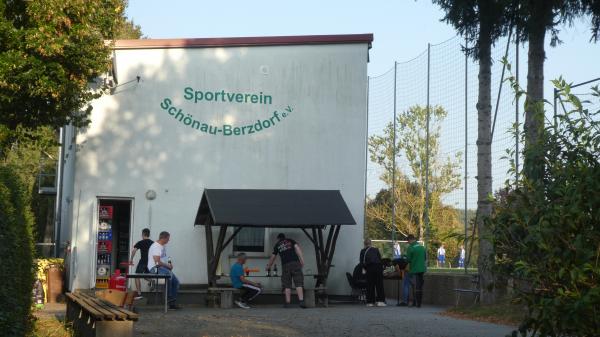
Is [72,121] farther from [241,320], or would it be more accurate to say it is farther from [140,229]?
[241,320]

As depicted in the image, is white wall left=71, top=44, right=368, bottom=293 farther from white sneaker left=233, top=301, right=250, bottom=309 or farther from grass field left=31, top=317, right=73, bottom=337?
grass field left=31, top=317, right=73, bottom=337

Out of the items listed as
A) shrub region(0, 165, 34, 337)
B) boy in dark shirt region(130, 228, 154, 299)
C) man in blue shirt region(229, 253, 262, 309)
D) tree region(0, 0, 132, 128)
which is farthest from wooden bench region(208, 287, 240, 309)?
shrub region(0, 165, 34, 337)

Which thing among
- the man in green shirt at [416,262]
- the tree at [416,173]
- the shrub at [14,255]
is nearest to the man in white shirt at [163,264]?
the man in green shirt at [416,262]

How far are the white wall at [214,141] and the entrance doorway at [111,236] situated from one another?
0.84 m

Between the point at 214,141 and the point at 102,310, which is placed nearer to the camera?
the point at 102,310

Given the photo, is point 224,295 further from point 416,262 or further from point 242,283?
point 416,262

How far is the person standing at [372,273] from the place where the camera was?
20562 mm

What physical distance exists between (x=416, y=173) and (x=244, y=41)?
5382mm

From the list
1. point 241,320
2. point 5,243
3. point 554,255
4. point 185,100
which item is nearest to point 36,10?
point 185,100

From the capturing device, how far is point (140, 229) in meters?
21.1

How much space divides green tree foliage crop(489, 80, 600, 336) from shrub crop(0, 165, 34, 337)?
13.4 ft

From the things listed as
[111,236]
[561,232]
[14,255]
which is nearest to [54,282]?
[111,236]

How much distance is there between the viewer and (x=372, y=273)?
20.5 meters

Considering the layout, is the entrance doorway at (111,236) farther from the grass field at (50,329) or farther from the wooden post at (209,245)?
the grass field at (50,329)
